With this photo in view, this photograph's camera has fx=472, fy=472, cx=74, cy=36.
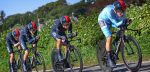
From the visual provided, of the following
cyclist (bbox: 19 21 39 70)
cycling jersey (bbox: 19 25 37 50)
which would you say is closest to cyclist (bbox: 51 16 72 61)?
cyclist (bbox: 19 21 39 70)

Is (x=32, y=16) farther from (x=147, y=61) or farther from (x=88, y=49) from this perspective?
(x=147, y=61)

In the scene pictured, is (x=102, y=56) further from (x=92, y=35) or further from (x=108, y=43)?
(x=92, y=35)

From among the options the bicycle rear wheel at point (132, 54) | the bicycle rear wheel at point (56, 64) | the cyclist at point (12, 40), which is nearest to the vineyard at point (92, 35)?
the cyclist at point (12, 40)

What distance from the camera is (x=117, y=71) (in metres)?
11.4

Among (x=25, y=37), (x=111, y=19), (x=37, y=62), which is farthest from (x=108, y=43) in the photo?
(x=37, y=62)

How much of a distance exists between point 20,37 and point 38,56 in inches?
31.1

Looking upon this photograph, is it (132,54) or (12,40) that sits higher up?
(12,40)

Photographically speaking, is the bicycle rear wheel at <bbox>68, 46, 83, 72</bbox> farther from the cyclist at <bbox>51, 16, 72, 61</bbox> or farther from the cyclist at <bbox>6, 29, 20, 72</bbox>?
the cyclist at <bbox>6, 29, 20, 72</bbox>

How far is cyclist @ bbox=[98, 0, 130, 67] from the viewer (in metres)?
10.0

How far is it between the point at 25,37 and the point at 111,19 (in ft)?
14.0

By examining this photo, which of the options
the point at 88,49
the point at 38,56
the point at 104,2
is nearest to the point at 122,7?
the point at 38,56

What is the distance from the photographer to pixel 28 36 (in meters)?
13.8

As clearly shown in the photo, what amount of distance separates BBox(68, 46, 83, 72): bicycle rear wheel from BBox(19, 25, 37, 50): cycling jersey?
188 cm

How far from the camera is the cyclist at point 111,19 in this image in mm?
10023
